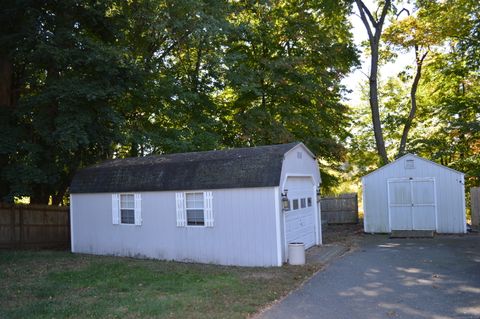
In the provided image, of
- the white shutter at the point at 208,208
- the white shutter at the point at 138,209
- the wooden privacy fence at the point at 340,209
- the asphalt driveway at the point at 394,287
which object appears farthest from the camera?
the wooden privacy fence at the point at 340,209

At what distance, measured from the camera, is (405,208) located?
18.0 meters

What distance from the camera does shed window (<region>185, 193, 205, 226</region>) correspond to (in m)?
12.8

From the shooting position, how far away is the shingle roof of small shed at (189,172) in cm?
1199

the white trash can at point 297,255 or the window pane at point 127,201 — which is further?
the window pane at point 127,201

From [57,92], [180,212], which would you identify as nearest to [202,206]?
[180,212]

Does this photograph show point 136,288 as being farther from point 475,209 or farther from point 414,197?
point 475,209

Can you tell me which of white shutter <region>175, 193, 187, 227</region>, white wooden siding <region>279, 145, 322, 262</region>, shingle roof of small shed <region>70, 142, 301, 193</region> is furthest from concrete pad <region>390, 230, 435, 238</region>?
white shutter <region>175, 193, 187, 227</region>

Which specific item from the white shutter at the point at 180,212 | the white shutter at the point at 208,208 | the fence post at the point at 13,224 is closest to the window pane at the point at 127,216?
the white shutter at the point at 180,212

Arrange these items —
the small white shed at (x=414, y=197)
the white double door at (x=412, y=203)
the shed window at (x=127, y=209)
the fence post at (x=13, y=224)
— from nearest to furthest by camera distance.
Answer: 1. the shed window at (x=127, y=209)
2. the fence post at (x=13, y=224)
3. the small white shed at (x=414, y=197)
4. the white double door at (x=412, y=203)

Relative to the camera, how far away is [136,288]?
364 inches

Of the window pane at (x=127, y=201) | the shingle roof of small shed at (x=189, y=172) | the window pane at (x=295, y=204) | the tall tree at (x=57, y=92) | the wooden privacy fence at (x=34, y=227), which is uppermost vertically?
the tall tree at (x=57, y=92)

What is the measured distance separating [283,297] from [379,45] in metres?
22.0

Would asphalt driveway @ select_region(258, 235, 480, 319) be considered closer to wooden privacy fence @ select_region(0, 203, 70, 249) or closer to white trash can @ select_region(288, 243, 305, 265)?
white trash can @ select_region(288, 243, 305, 265)

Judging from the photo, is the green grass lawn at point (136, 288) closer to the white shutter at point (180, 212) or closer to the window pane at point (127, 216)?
the white shutter at point (180, 212)
